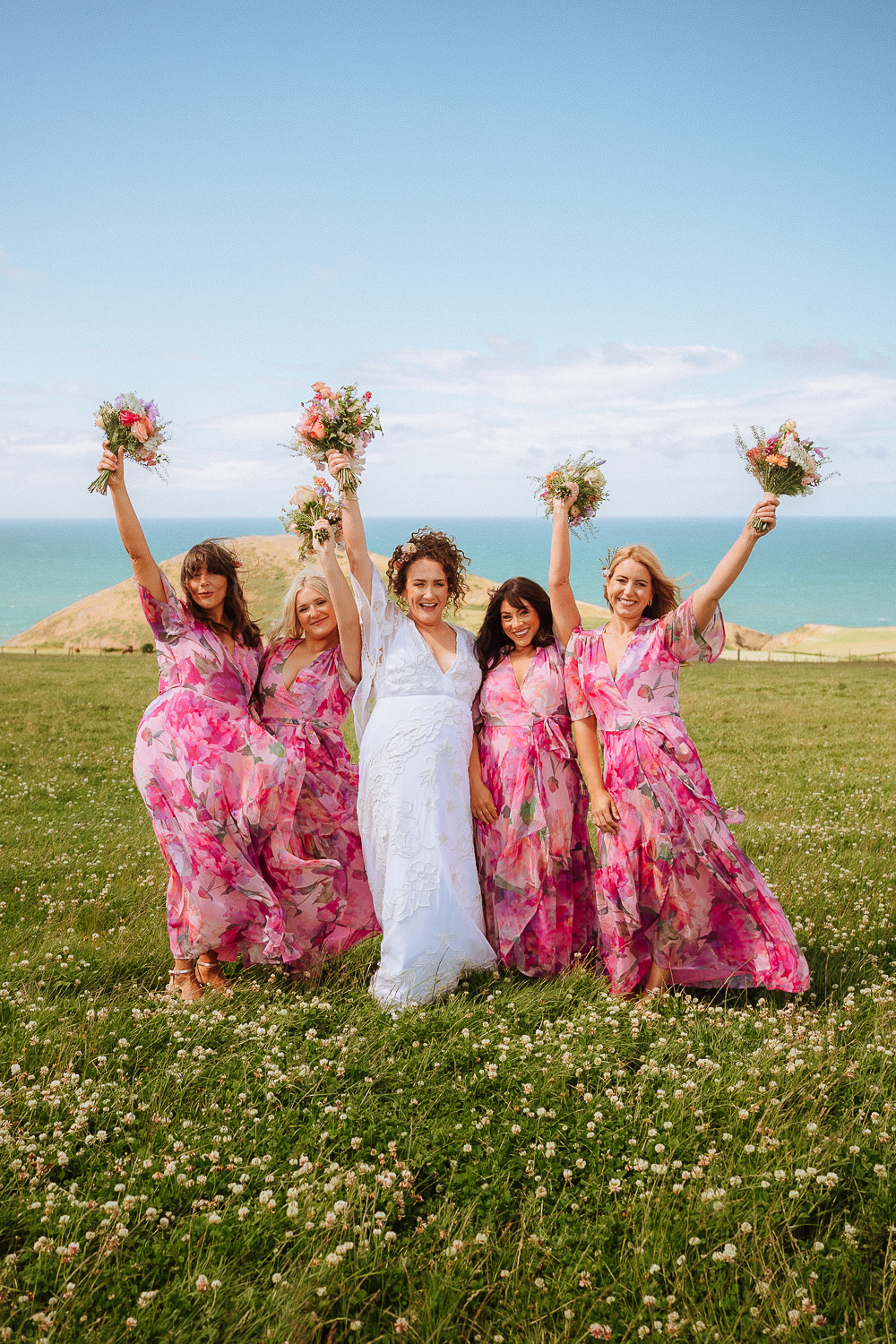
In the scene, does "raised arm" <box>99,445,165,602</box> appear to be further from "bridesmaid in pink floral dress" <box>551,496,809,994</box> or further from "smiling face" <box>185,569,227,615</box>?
"bridesmaid in pink floral dress" <box>551,496,809,994</box>

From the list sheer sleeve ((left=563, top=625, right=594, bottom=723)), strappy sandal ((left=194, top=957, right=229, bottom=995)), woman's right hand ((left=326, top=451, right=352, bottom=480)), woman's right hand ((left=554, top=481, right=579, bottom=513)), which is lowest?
strappy sandal ((left=194, top=957, right=229, bottom=995))

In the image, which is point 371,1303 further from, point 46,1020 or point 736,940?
point 736,940

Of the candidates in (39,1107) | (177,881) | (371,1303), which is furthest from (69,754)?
Result: (371,1303)

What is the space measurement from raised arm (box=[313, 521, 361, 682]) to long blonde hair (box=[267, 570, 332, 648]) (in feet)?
0.76

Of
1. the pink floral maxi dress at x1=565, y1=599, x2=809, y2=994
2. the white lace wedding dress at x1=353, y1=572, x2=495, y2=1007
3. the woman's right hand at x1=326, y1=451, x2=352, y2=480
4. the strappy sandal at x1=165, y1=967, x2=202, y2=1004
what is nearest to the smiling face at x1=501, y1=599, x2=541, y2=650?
the white lace wedding dress at x1=353, y1=572, x2=495, y2=1007

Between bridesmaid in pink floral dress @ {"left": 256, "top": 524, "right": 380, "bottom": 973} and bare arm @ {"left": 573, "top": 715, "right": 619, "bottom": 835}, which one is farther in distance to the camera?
bridesmaid in pink floral dress @ {"left": 256, "top": 524, "right": 380, "bottom": 973}

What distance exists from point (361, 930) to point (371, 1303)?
3589mm

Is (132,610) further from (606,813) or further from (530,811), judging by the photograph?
(606,813)

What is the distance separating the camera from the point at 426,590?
21.4 feet

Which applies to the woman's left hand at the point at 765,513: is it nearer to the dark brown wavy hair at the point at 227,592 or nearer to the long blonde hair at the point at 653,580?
the long blonde hair at the point at 653,580

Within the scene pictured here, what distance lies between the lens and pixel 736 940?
6.18 metres

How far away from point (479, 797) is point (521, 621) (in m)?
1.37

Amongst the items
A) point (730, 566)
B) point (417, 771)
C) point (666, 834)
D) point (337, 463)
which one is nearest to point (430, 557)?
point (337, 463)

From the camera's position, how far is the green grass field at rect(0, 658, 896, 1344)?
3271mm
